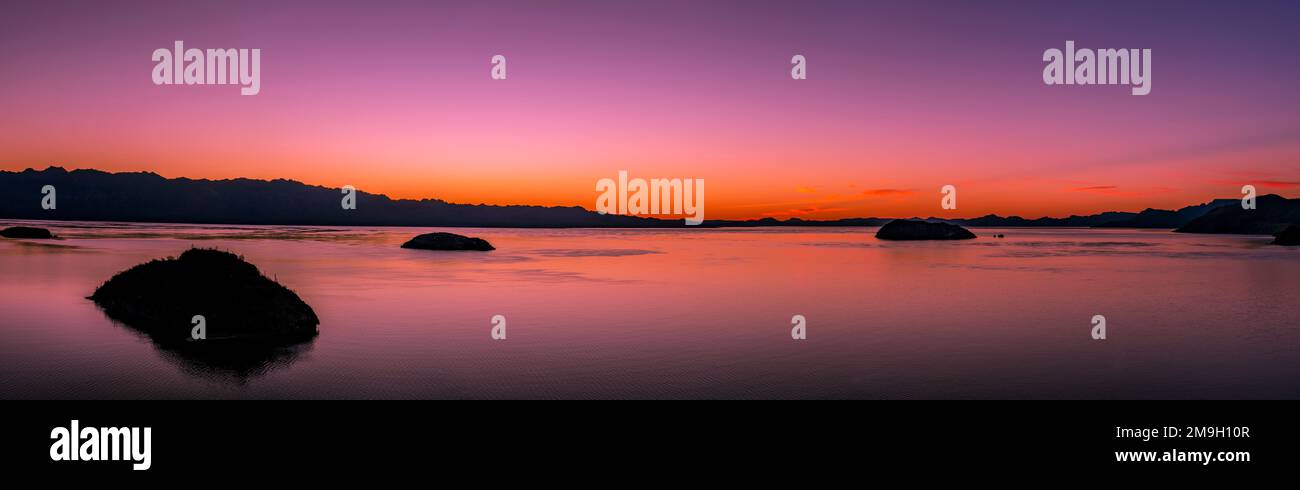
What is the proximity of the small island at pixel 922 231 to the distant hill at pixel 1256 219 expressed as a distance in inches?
4198

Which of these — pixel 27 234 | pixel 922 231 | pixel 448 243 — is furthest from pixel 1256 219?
pixel 27 234

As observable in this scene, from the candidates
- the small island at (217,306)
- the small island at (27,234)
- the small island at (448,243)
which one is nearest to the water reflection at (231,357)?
the small island at (217,306)

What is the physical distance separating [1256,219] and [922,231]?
130 m

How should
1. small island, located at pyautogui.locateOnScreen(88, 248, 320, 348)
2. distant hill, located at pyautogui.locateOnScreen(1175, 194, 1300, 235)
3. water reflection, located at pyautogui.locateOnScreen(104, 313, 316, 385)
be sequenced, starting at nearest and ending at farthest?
water reflection, located at pyautogui.locateOnScreen(104, 313, 316, 385), small island, located at pyautogui.locateOnScreen(88, 248, 320, 348), distant hill, located at pyautogui.locateOnScreen(1175, 194, 1300, 235)

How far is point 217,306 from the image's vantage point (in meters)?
13.6

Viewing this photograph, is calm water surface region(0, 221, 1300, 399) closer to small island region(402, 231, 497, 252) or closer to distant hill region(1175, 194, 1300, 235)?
small island region(402, 231, 497, 252)

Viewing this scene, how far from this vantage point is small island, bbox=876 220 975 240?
100500mm

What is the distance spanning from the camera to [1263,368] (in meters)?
12.4

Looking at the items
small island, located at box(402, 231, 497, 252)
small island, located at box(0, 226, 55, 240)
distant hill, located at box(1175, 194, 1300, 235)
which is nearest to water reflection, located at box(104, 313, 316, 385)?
small island, located at box(402, 231, 497, 252)

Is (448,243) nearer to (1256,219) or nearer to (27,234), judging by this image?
(27,234)

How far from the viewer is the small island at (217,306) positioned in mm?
13383

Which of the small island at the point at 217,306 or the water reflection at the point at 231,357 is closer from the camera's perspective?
the water reflection at the point at 231,357

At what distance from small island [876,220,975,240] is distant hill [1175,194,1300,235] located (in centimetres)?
10663

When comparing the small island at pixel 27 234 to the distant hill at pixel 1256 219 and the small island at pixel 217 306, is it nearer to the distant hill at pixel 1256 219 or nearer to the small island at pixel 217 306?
the small island at pixel 217 306
